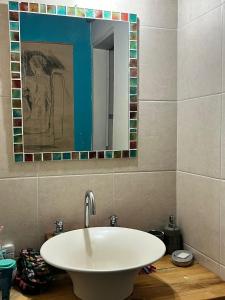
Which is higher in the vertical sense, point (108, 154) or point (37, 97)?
point (37, 97)

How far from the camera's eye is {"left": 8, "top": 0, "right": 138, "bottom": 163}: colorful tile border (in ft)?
4.48

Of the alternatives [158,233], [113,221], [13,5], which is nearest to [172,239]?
[158,233]

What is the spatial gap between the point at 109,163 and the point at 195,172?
401 mm

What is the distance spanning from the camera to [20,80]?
4.54ft

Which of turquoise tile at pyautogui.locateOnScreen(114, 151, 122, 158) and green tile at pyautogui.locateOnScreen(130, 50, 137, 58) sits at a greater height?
green tile at pyautogui.locateOnScreen(130, 50, 137, 58)

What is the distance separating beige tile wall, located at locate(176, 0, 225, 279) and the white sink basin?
289 mm

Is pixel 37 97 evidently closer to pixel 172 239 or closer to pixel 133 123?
pixel 133 123

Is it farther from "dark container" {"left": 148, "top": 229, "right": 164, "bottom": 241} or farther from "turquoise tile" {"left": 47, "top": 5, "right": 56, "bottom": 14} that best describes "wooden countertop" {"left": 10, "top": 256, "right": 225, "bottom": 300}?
"turquoise tile" {"left": 47, "top": 5, "right": 56, "bottom": 14}

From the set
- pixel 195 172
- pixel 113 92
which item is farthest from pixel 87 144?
pixel 195 172

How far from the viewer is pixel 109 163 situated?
60.4 inches

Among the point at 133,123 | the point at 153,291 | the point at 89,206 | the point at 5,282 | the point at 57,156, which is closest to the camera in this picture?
the point at 5,282

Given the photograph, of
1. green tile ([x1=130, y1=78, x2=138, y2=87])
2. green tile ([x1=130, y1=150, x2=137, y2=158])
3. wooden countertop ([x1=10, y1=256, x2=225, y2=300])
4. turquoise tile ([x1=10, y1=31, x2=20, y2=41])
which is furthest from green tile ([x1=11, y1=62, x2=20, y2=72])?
wooden countertop ([x1=10, y1=256, x2=225, y2=300])

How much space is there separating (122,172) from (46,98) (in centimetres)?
50

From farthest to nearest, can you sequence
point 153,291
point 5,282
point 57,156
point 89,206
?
point 57,156 < point 89,206 < point 153,291 < point 5,282
